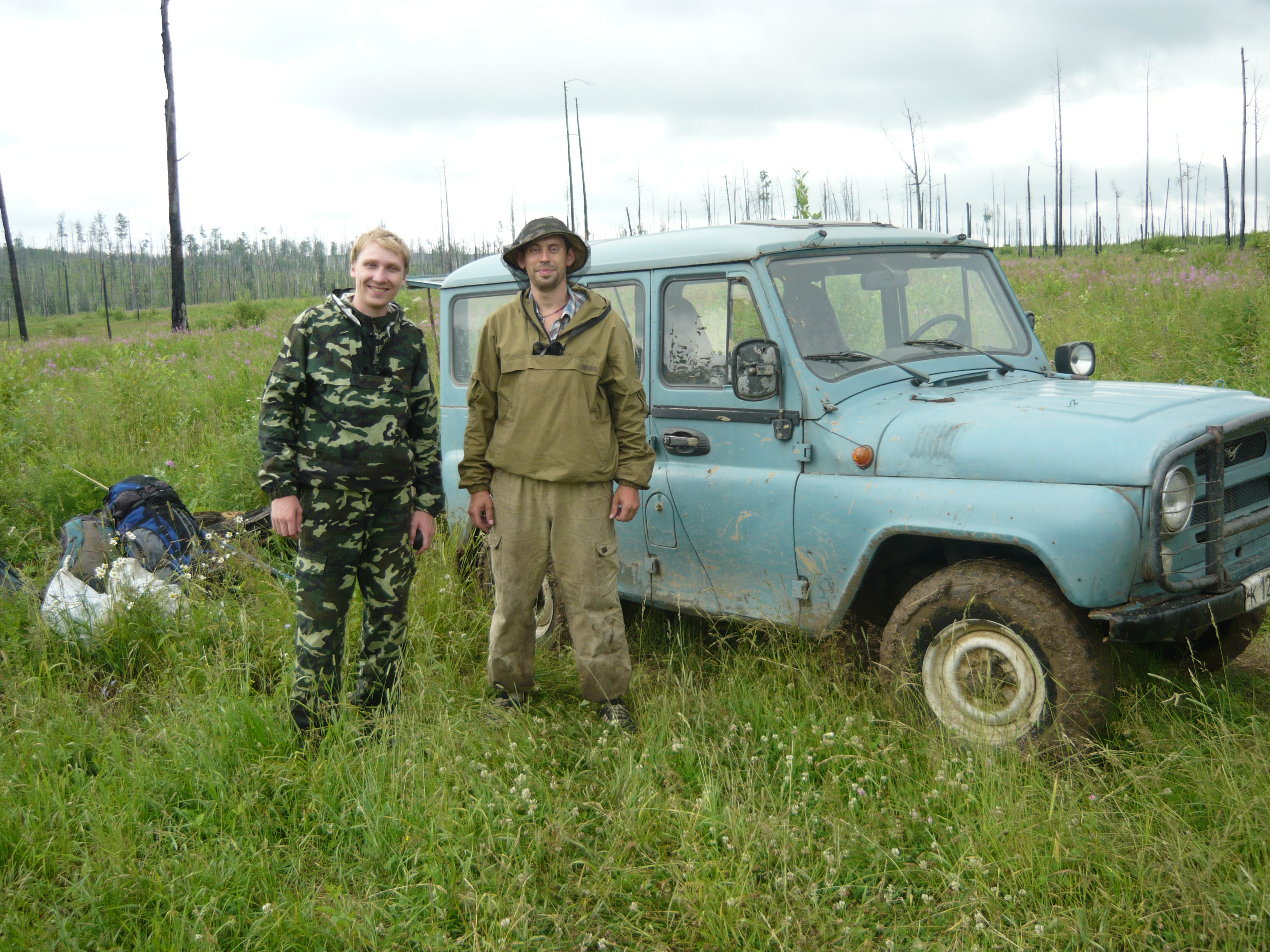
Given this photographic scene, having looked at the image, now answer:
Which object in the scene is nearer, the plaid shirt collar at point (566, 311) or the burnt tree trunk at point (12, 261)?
the plaid shirt collar at point (566, 311)

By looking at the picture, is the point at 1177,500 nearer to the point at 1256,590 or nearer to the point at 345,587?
the point at 1256,590

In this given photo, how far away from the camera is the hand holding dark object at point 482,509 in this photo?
145 inches

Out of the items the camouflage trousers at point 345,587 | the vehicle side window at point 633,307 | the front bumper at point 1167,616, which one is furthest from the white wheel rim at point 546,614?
the front bumper at point 1167,616

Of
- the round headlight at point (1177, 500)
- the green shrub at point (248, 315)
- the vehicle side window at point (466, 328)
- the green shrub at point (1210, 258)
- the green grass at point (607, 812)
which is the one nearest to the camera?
the green grass at point (607, 812)

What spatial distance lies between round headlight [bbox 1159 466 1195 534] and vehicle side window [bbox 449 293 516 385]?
3.25 m

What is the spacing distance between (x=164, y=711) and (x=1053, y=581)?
12.0 feet

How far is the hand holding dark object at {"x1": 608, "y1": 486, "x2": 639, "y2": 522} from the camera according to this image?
11.7 ft

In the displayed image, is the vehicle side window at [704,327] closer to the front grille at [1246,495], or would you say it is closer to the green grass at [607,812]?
the green grass at [607,812]

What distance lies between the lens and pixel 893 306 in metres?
4.01

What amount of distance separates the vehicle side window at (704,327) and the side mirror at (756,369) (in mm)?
131

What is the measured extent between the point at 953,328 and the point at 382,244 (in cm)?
253

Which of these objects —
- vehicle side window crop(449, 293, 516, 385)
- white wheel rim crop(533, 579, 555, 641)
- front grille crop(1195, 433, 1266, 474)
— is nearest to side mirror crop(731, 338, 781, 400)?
front grille crop(1195, 433, 1266, 474)

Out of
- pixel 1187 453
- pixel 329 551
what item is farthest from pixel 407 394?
pixel 1187 453

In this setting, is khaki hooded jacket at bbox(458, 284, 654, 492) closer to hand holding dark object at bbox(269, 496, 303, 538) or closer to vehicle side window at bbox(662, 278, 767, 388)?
vehicle side window at bbox(662, 278, 767, 388)
